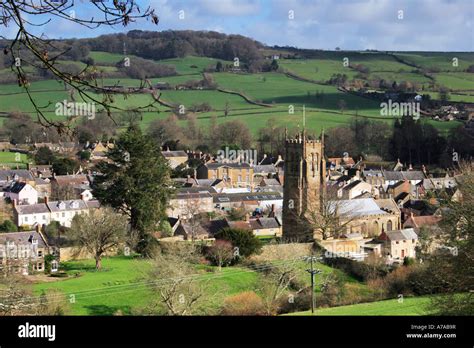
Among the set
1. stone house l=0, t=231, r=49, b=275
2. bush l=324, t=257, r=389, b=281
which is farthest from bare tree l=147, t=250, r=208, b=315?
bush l=324, t=257, r=389, b=281

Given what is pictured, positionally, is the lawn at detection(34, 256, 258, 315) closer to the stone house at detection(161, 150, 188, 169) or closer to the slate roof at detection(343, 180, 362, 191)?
the slate roof at detection(343, 180, 362, 191)

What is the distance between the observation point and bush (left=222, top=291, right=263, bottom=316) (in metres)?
21.5

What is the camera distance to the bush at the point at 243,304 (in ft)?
70.6

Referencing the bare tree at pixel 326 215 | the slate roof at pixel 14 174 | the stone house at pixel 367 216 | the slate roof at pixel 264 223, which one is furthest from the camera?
the slate roof at pixel 14 174

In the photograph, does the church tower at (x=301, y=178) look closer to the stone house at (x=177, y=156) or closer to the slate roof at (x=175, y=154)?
the stone house at (x=177, y=156)

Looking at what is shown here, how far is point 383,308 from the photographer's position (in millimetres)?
21859

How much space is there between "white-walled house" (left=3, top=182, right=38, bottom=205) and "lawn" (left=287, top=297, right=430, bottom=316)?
2858 cm

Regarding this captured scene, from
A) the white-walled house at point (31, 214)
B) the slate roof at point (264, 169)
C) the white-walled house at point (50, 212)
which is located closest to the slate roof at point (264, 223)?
the white-walled house at point (50, 212)

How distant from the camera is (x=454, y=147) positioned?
208 feet

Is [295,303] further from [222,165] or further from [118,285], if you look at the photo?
[222,165]

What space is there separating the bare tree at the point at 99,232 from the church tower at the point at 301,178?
31.5 ft

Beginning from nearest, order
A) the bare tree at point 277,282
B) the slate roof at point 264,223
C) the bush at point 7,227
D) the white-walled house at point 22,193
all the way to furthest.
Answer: the bare tree at point 277,282 → the bush at point 7,227 → the slate roof at point 264,223 → the white-walled house at point 22,193

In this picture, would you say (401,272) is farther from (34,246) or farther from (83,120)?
(83,120)

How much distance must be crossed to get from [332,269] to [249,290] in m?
5.01
